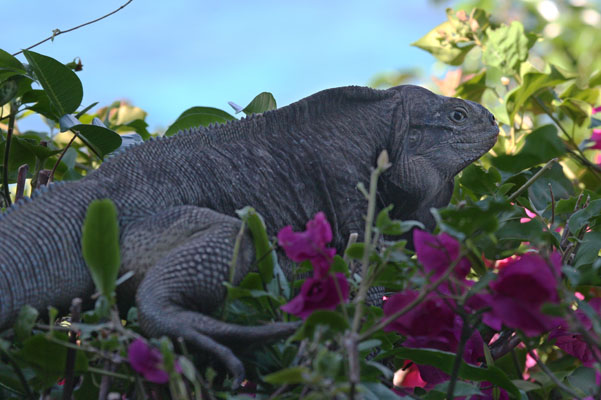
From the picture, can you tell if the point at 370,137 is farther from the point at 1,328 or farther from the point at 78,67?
the point at 1,328

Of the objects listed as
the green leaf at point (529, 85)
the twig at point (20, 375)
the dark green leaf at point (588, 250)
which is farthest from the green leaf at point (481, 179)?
the twig at point (20, 375)

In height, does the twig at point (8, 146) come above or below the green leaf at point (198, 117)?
above

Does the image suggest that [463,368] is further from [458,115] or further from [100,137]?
[100,137]

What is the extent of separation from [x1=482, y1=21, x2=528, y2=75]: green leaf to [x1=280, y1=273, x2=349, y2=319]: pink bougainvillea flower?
2014 millimetres

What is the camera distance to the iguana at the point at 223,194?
146 cm

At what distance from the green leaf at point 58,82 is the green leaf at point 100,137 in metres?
0.11

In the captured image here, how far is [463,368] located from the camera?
4.77 feet

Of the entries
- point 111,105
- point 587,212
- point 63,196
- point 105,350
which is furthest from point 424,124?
point 111,105

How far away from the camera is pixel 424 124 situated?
222 centimetres

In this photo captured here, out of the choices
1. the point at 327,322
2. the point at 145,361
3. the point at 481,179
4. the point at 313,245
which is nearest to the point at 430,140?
the point at 481,179

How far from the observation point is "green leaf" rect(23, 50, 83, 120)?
1949 millimetres

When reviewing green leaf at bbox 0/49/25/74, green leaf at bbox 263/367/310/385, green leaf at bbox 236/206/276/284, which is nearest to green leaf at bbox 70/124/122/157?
green leaf at bbox 0/49/25/74

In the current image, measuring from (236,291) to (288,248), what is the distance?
0.56 ft

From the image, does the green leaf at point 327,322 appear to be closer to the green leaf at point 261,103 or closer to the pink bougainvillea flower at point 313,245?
the pink bougainvillea flower at point 313,245
